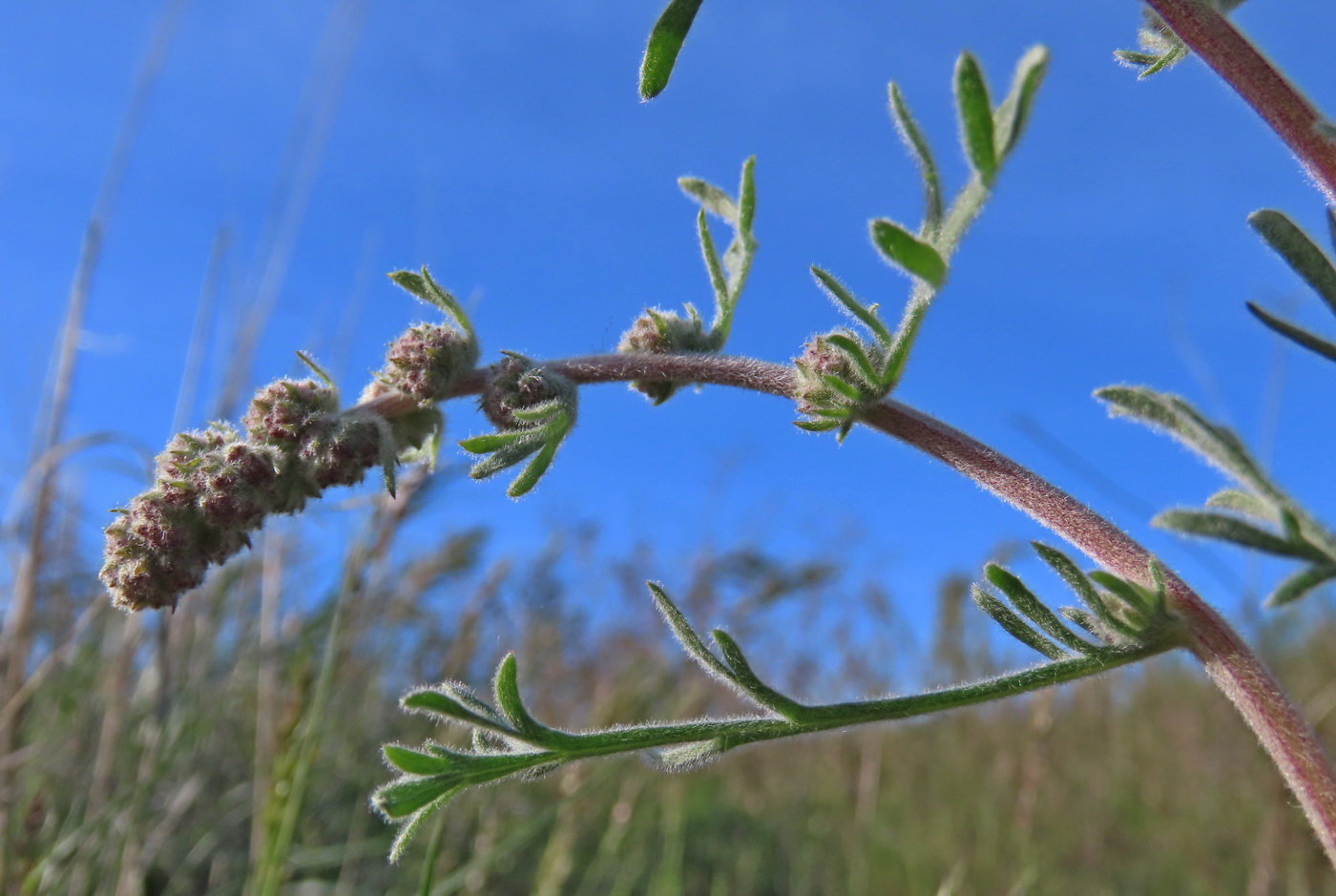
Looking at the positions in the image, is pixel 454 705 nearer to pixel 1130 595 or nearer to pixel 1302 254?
pixel 1130 595

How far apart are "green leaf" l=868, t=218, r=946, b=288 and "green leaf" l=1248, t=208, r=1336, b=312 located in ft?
1.51

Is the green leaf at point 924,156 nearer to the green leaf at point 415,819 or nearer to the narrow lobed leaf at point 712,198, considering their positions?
the narrow lobed leaf at point 712,198

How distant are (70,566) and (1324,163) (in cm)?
502

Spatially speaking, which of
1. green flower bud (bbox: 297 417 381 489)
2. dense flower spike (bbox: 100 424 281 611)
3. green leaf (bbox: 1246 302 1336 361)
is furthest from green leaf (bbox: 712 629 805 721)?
green leaf (bbox: 1246 302 1336 361)

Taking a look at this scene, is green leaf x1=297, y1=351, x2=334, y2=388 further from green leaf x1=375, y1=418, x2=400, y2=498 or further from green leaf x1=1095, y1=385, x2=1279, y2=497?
green leaf x1=1095, y1=385, x2=1279, y2=497

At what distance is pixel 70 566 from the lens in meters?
4.66

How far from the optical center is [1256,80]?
0.96 metres

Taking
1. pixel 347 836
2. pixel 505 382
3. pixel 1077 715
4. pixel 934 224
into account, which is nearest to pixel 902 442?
pixel 934 224

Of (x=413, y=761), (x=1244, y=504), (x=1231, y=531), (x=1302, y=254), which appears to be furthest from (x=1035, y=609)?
(x=413, y=761)

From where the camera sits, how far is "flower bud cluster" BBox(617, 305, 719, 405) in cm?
129

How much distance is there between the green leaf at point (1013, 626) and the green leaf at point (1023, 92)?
0.49 m

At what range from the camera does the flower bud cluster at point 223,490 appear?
3.78 ft

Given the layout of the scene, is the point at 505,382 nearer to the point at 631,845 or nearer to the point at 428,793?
the point at 428,793

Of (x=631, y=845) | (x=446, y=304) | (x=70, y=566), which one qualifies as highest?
(x=70, y=566)
